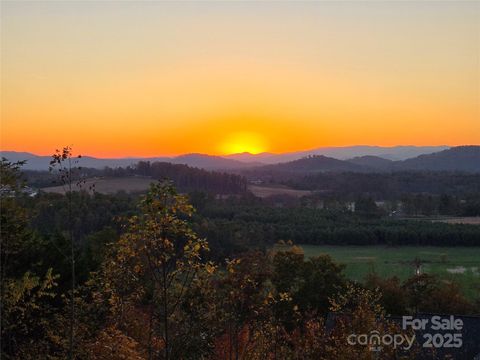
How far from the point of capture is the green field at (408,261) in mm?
49500

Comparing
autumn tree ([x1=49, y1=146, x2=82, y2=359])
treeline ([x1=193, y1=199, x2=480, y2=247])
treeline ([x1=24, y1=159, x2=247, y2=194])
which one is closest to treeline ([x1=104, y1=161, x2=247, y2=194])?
treeline ([x1=24, y1=159, x2=247, y2=194])

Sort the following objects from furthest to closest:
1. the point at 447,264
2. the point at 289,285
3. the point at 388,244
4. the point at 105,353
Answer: the point at 388,244 < the point at 447,264 < the point at 289,285 < the point at 105,353

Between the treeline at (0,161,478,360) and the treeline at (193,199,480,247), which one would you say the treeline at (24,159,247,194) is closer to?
the treeline at (193,199,480,247)

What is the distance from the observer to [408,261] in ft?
194

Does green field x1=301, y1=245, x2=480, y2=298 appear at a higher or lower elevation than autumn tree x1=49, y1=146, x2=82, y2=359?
lower

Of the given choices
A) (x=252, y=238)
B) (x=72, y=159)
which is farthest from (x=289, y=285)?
(x=252, y=238)

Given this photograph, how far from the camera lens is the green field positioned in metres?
49.5

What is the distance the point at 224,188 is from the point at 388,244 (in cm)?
5548

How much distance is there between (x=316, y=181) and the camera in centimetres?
15962

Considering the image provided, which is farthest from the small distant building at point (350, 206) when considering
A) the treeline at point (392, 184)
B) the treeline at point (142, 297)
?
the treeline at point (142, 297)

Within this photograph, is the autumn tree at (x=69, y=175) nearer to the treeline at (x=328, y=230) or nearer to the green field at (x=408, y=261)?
the green field at (x=408, y=261)

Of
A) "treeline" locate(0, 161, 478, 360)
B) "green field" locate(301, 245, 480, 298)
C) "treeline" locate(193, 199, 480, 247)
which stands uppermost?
"treeline" locate(0, 161, 478, 360)

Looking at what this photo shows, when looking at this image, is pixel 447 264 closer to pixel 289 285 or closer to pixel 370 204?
pixel 289 285

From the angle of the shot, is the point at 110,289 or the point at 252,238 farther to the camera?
the point at 252,238
